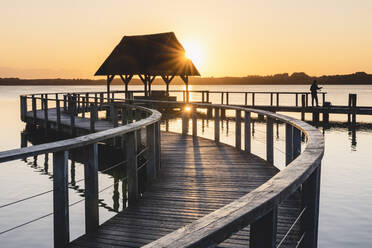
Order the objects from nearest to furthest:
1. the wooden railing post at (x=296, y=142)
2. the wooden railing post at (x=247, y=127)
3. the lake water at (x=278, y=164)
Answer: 1. the wooden railing post at (x=296, y=142)
2. the lake water at (x=278, y=164)
3. the wooden railing post at (x=247, y=127)

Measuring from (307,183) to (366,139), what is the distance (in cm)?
1847

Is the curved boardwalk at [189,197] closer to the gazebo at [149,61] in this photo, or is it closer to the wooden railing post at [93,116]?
the wooden railing post at [93,116]

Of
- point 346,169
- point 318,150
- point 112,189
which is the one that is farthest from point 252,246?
point 346,169

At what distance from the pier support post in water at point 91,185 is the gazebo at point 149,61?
27128 millimetres

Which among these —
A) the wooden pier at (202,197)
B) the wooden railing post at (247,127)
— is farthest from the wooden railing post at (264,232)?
the wooden railing post at (247,127)

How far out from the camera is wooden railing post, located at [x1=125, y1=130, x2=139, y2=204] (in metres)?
5.00

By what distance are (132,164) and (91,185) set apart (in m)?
1.06

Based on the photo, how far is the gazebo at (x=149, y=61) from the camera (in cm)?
3178

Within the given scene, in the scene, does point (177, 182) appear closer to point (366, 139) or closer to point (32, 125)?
point (366, 139)

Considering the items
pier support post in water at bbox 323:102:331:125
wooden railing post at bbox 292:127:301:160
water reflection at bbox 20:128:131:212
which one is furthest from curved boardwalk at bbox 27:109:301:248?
pier support post in water at bbox 323:102:331:125

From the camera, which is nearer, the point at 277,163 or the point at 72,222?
the point at 72,222

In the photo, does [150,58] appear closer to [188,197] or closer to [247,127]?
[247,127]

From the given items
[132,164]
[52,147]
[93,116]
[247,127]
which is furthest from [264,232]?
[93,116]

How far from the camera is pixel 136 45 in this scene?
33.8 metres
